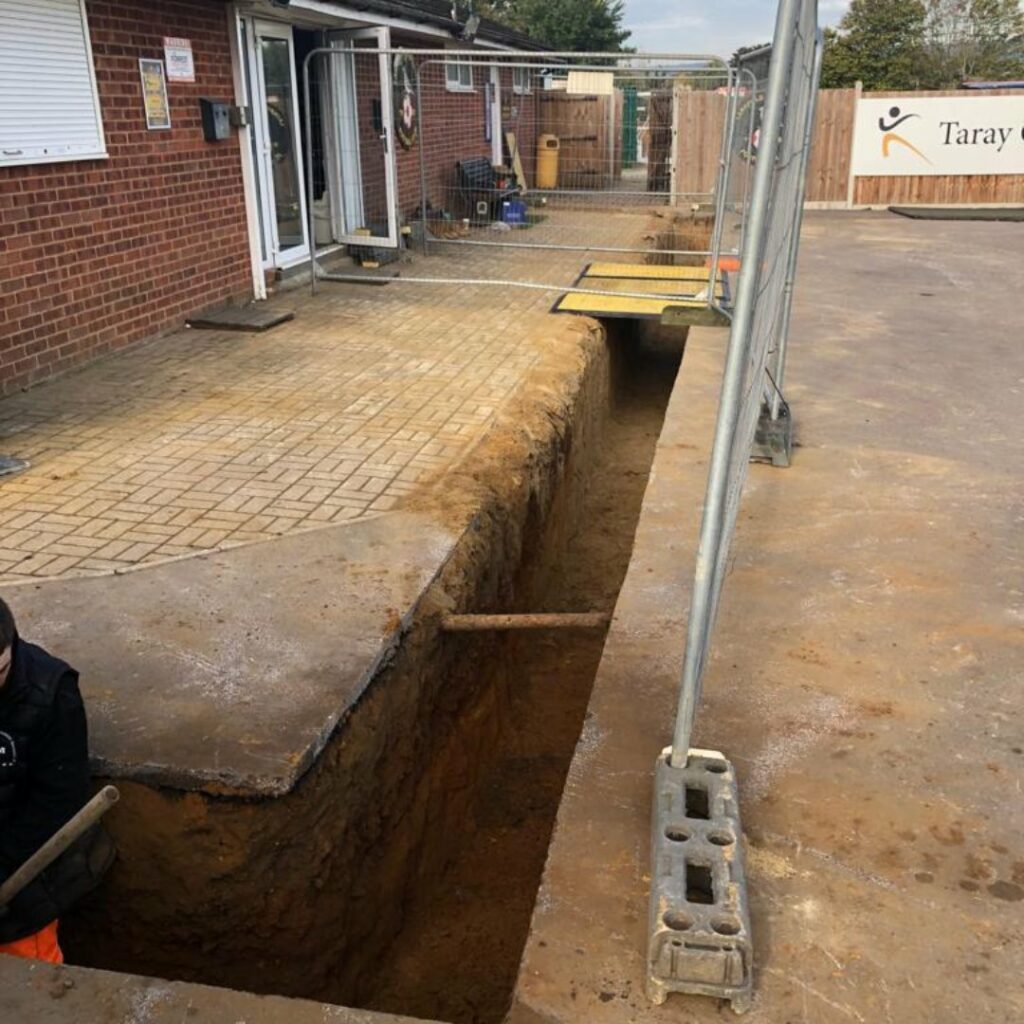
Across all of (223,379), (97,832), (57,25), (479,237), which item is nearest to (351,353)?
(223,379)

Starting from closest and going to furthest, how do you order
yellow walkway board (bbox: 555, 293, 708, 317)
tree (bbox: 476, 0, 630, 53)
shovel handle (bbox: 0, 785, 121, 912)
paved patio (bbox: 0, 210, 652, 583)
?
shovel handle (bbox: 0, 785, 121, 912) < paved patio (bbox: 0, 210, 652, 583) < yellow walkway board (bbox: 555, 293, 708, 317) < tree (bbox: 476, 0, 630, 53)

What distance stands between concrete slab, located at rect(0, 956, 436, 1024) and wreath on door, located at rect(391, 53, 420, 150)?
34.7 ft

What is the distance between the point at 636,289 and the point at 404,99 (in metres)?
4.03

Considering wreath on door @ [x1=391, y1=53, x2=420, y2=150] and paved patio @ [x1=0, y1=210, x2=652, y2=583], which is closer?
paved patio @ [x1=0, y1=210, x2=652, y2=583]

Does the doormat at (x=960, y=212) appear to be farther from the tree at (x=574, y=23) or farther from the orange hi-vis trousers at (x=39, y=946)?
the tree at (x=574, y=23)

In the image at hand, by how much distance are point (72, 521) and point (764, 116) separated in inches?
143

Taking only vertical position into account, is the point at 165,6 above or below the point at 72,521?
above

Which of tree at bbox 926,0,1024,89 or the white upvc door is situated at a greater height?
tree at bbox 926,0,1024,89

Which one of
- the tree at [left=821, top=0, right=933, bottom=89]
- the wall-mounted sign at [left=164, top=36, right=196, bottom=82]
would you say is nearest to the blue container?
the wall-mounted sign at [left=164, top=36, right=196, bottom=82]

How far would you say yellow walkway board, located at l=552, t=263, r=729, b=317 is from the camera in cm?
882

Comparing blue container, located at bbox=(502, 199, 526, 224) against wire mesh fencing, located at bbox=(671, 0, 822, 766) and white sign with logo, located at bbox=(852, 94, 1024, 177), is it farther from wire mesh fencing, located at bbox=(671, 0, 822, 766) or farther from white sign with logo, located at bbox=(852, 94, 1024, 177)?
wire mesh fencing, located at bbox=(671, 0, 822, 766)

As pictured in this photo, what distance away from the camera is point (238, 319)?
8.31m

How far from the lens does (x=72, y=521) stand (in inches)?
175

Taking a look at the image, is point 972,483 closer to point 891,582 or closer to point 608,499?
point 891,582
